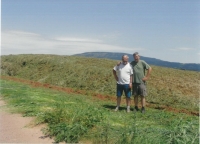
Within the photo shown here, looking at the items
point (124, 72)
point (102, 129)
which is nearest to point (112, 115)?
point (102, 129)

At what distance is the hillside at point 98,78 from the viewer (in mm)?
17359

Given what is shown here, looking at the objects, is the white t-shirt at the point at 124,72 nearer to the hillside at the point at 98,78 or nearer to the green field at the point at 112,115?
the green field at the point at 112,115

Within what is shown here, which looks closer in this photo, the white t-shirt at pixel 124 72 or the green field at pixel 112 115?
the green field at pixel 112 115

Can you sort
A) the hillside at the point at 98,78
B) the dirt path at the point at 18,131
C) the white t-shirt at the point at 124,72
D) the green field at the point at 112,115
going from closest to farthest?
the green field at the point at 112,115 < the dirt path at the point at 18,131 < the white t-shirt at the point at 124,72 < the hillside at the point at 98,78

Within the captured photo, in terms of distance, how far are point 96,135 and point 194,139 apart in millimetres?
1871

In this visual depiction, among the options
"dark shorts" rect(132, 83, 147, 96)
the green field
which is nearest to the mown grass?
the green field

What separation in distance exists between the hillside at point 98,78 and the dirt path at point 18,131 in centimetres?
923

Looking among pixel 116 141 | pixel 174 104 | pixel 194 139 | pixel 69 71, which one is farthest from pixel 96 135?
pixel 69 71

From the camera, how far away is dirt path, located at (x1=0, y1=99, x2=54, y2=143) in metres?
5.68

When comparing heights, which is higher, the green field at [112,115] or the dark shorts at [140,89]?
the dark shorts at [140,89]

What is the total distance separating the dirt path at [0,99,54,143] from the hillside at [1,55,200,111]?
9.23 m

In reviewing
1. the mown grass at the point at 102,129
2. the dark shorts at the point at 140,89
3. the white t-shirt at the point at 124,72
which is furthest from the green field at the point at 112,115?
the white t-shirt at the point at 124,72

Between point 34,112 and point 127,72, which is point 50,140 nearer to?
point 34,112

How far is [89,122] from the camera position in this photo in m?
6.11
